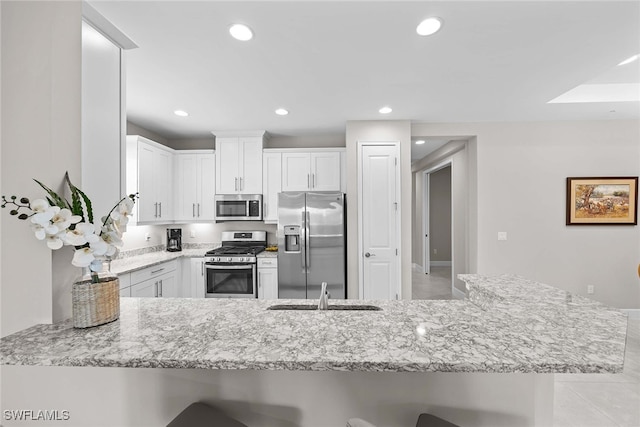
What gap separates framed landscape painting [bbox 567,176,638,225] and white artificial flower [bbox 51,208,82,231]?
16.8ft

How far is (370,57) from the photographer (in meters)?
2.18

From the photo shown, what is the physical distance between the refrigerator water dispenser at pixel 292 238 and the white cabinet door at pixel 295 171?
0.69 meters

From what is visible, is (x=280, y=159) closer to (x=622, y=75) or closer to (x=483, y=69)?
(x=483, y=69)

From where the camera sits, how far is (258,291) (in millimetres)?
3777

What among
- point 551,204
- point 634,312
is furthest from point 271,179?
point 634,312

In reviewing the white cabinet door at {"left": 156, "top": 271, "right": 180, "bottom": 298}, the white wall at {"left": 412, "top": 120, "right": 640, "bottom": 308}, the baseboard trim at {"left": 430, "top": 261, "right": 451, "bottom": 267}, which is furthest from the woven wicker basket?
the baseboard trim at {"left": 430, "top": 261, "right": 451, "bottom": 267}

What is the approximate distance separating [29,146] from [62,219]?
380 millimetres

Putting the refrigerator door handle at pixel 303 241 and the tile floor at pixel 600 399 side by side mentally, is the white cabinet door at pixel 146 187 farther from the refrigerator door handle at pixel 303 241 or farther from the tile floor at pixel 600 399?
the tile floor at pixel 600 399

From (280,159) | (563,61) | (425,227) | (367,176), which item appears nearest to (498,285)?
(563,61)

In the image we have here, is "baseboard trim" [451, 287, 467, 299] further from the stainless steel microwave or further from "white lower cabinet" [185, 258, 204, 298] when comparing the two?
"white lower cabinet" [185, 258, 204, 298]

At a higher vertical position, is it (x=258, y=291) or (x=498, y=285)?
(x=498, y=285)

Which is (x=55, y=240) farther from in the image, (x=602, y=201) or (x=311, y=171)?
(x=602, y=201)

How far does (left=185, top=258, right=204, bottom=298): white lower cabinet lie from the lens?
12.6ft

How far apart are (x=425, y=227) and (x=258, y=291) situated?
450cm
